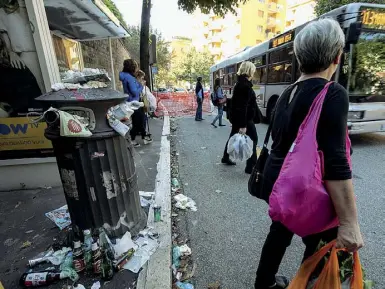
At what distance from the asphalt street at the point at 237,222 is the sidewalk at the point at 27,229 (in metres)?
0.67

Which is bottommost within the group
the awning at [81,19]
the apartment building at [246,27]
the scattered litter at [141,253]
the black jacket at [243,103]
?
the scattered litter at [141,253]

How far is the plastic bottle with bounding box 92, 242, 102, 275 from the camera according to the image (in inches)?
77.1

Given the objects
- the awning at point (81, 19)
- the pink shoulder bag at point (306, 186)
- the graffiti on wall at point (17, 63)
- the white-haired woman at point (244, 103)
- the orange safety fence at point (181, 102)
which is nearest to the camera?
the pink shoulder bag at point (306, 186)

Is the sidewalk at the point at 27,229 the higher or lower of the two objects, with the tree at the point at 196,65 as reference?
lower

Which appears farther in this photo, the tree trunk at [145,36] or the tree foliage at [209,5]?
the tree trunk at [145,36]

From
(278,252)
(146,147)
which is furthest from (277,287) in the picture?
(146,147)

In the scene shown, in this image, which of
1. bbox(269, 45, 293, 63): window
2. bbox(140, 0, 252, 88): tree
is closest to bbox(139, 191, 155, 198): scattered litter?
bbox(269, 45, 293, 63): window

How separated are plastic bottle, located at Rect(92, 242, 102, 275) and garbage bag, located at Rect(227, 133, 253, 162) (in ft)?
8.47

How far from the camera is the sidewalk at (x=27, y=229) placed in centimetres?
197

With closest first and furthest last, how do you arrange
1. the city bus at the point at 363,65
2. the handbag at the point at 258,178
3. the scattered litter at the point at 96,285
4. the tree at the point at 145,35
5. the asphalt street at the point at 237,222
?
1. the handbag at the point at 258,178
2. the scattered litter at the point at 96,285
3. the asphalt street at the point at 237,222
4. the city bus at the point at 363,65
5. the tree at the point at 145,35

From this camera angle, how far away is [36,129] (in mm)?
3305

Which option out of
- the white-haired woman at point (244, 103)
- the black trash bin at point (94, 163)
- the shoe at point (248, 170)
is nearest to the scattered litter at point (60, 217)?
the black trash bin at point (94, 163)

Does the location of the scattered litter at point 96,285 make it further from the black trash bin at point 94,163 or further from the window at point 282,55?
the window at point 282,55

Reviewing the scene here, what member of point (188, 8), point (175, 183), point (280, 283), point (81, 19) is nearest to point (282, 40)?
point (188, 8)
